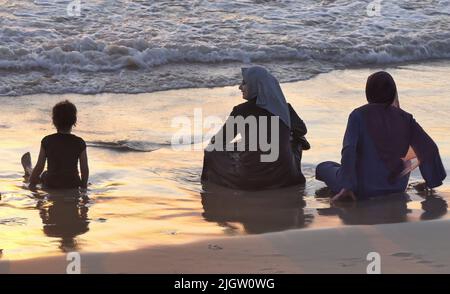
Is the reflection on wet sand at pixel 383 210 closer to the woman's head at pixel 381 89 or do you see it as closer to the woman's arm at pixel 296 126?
the woman's head at pixel 381 89

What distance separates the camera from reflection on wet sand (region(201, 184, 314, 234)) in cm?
629

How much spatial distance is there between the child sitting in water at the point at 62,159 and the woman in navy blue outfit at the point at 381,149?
184 cm

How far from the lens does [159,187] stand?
7371mm

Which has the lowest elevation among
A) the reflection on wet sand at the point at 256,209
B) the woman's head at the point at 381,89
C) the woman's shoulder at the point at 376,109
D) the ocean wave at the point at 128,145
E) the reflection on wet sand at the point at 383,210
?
the reflection on wet sand at the point at 256,209

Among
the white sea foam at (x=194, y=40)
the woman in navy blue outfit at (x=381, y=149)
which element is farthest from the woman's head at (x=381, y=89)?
the white sea foam at (x=194, y=40)

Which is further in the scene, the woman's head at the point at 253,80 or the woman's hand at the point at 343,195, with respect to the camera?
the woman's head at the point at 253,80

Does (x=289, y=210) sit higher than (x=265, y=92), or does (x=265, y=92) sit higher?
(x=265, y=92)

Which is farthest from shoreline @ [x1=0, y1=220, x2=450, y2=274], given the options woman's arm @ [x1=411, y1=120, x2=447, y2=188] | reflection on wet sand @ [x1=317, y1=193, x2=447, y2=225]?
woman's arm @ [x1=411, y1=120, x2=447, y2=188]

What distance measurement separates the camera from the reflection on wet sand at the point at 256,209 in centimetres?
629

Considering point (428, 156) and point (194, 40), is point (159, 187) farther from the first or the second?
point (194, 40)

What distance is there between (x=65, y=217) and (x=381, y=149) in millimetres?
2204

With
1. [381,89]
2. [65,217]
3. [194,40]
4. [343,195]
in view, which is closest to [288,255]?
[343,195]

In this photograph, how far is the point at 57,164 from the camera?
7301 mm

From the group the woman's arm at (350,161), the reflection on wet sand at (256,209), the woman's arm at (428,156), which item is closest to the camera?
the reflection on wet sand at (256,209)
